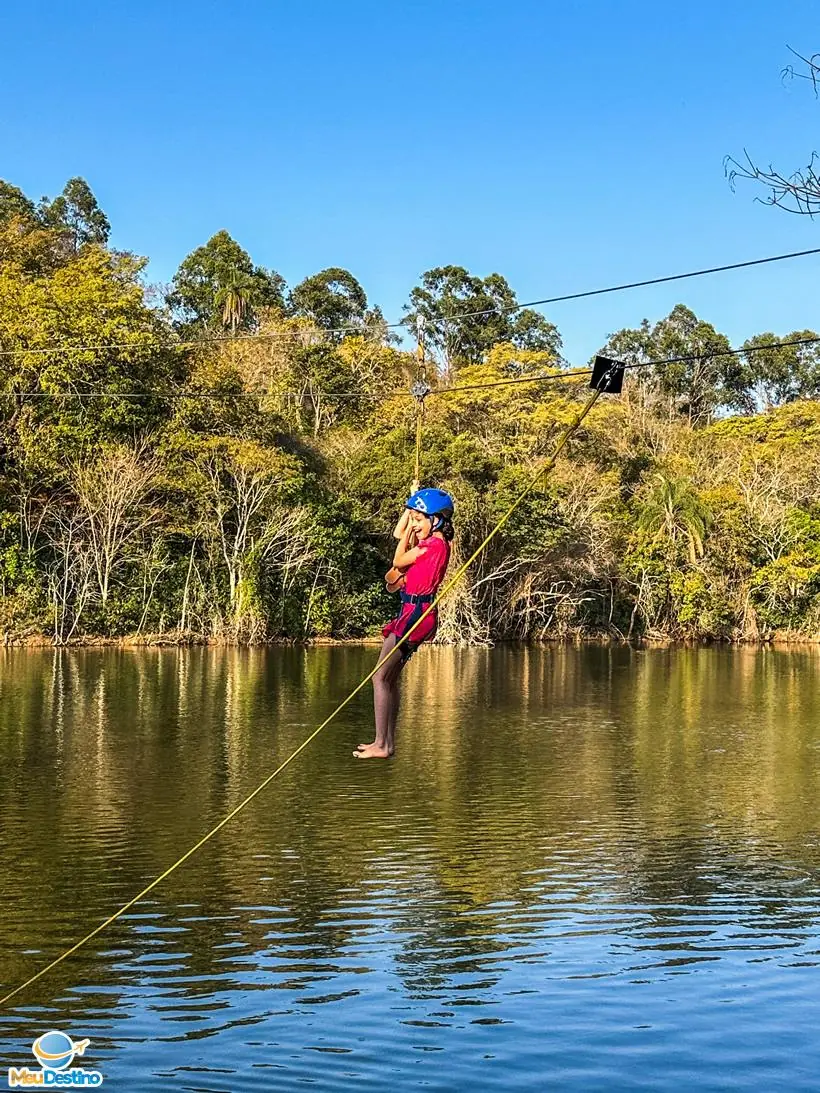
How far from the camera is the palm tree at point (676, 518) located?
52.0 m

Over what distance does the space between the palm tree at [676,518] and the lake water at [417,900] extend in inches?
1003

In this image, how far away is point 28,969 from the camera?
10.8 meters

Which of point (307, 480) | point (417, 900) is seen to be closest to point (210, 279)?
point (307, 480)

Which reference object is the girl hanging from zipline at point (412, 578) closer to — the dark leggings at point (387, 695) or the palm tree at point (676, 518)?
the dark leggings at point (387, 695)

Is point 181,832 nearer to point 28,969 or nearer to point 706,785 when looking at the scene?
point 28,969

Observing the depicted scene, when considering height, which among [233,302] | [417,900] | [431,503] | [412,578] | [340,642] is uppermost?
[233,302]

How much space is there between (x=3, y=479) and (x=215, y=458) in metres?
6.02

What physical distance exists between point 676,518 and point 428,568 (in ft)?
148

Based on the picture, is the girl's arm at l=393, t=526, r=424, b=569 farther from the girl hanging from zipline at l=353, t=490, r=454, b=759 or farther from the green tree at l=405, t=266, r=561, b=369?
the green tree at l=405, t=266, r=561, b=369

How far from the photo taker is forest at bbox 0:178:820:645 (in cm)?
3959

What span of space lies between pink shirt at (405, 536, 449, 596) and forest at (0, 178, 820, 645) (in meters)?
20.9

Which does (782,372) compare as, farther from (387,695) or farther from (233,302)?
(387,695)

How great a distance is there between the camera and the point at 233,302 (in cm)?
5688

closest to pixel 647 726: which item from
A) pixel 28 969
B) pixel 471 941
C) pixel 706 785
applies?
pixel 706 785
